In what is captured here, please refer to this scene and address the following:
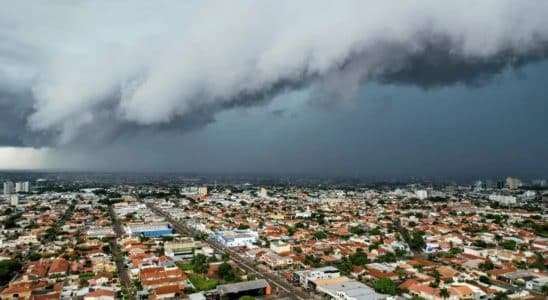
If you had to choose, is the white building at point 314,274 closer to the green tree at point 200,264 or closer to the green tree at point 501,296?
the green tree at point 200,264

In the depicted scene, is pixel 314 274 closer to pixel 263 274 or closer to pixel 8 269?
pixel 263 274

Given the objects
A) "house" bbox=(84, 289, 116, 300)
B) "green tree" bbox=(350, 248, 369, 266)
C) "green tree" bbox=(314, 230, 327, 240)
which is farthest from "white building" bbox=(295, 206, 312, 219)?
"house" bbox=(84, 289, 116, 300)

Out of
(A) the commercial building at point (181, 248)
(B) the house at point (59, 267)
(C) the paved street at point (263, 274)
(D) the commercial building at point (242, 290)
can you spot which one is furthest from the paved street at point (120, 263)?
(C) the paved street at point (263, 274)

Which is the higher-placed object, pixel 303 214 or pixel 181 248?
pixel 303 214

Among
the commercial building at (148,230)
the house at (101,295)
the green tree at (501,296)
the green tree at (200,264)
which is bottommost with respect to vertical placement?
the green tree at (501,296)

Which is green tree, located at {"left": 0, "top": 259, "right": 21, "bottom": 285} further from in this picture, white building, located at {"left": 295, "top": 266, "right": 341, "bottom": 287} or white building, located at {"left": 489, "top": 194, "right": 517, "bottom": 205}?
white building, located at {"left": 489, "top": 194, "right": 517, "bottom": 205}

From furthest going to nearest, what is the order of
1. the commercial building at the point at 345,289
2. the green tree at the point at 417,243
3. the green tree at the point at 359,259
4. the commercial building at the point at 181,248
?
the green tree at the point at 417,243 → the commercial building at the point at 181,248 → the green tree at the point at 359,259 → the commercial building at the point at 345,289

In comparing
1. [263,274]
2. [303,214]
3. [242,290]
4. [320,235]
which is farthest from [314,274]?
[303,214]

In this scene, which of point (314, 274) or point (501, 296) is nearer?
point (501, 296)

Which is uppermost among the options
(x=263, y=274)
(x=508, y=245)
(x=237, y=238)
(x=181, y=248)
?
(x=237, y=238)

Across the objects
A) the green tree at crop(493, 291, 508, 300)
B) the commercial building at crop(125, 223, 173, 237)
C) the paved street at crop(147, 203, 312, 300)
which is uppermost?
the commercial building at crop(125, 223, 173, 237)

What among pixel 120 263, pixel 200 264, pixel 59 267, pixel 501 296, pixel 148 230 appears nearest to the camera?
pixel 501 296
